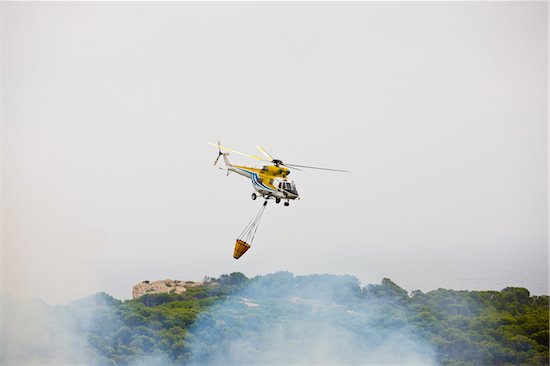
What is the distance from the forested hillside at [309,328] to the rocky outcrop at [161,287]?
3050mm

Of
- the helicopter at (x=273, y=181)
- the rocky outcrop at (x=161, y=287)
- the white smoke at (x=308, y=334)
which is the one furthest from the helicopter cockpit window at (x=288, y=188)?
the rocky outcrop at (x=161, y=287)

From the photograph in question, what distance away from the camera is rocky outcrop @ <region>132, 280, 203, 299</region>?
6906 centimetres

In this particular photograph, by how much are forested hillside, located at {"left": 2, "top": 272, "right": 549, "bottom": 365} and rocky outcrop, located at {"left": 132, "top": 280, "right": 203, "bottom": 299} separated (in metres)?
3.05

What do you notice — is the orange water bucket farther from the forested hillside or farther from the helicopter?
the forested hillside

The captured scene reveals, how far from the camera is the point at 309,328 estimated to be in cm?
5575

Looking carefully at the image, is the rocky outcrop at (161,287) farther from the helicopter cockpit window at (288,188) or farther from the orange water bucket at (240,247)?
the helicopter cockpit window at (288,188)

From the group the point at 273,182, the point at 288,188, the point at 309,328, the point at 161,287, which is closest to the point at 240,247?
the point at 273,182

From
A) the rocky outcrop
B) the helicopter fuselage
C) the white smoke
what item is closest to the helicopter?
the helicopter fuselage

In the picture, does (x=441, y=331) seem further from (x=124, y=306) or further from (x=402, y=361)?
(x=124, y=306)

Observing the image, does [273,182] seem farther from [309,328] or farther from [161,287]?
[161,287]

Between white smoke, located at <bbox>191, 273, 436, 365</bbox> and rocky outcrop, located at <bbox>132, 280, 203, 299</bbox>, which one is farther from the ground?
rocky outcrop, located at <bbox>132, 280, 203, 299</bbox>

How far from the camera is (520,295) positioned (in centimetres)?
7000

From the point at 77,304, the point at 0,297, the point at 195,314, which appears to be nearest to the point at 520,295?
the point at 195,314

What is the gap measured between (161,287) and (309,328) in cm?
1778
